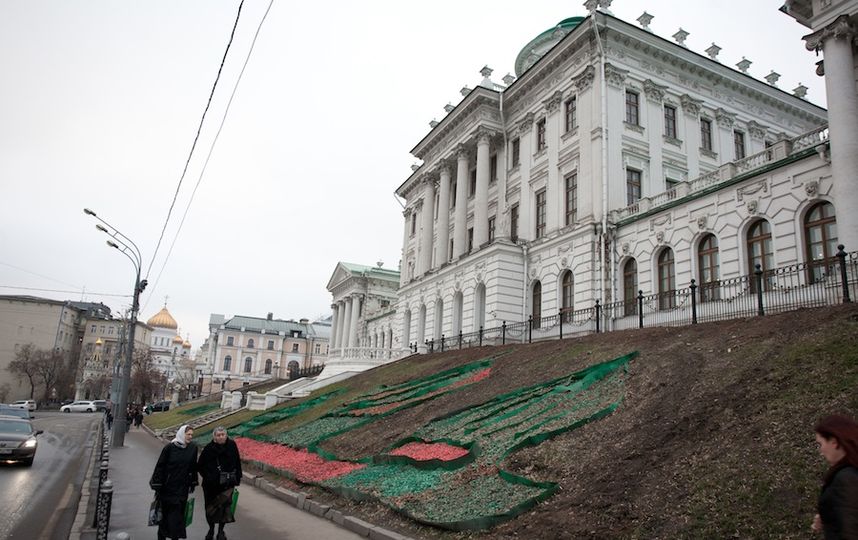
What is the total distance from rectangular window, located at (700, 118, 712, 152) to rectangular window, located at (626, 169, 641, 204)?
5.95 meters

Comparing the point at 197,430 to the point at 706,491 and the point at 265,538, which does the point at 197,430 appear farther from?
the point at 706,491

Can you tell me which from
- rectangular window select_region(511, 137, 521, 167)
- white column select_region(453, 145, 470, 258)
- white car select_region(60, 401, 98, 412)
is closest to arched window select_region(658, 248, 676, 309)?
rectangular window select_region(511, 137, 521, 167)

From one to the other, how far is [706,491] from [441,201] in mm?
39062

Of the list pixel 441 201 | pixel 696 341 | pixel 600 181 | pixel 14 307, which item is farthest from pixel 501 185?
pixel 14 307

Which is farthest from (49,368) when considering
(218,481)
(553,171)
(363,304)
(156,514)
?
(156,514)

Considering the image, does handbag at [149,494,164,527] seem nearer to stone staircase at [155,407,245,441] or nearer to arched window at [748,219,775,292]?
arched window at [748,219,775,292]

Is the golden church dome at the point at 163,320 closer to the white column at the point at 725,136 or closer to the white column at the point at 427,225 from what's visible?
the white column at the point at 427,225

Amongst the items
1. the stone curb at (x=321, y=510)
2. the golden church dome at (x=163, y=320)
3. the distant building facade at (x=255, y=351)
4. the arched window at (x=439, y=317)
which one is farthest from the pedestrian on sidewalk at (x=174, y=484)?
the golden church dome at (x=163, y=320)

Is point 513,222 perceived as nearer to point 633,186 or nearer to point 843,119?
point 633,186

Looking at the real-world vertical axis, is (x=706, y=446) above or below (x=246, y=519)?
above

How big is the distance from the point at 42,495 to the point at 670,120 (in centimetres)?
3354

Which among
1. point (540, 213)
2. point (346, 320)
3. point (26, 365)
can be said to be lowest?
point (26, 365)

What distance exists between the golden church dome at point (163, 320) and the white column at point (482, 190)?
127941 millimetres

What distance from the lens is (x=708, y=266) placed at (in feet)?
81.0
